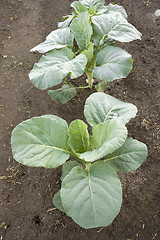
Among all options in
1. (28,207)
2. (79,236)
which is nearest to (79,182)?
(79,236)

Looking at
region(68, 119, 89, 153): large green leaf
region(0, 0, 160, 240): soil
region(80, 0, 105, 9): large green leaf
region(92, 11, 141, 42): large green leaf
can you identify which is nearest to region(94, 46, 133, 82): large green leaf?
region(92, 11, 141, 42): large green leaf

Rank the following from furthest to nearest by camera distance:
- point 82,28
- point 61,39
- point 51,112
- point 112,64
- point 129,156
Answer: point 51,112 → point 61,39 → point 82,28 → point 112,64 → point 129,156

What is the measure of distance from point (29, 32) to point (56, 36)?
126cm

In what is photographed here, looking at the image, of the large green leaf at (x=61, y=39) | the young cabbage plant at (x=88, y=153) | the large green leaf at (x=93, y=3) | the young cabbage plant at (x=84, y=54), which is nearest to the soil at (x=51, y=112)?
the young cabbage plant at (x=88, y=153)

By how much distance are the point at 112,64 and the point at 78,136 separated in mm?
765

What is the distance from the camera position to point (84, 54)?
1797 millimetres

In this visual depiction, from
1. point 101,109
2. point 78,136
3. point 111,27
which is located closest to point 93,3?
point 111,27

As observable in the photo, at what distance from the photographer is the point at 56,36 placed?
1999mm

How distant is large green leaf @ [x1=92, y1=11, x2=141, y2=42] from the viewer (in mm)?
1865

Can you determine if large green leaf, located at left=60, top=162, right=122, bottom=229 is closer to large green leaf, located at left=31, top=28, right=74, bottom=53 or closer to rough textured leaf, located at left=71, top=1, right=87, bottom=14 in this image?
large green leaf, located at left=31, top=28, right=74, bottom=53

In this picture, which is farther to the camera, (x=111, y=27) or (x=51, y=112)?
(x=51, y=112)

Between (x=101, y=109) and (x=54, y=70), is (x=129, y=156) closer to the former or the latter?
(x=101, y=109)

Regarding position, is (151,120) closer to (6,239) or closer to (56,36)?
(56,36)

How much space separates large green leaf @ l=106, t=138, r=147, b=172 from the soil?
1.19ft
